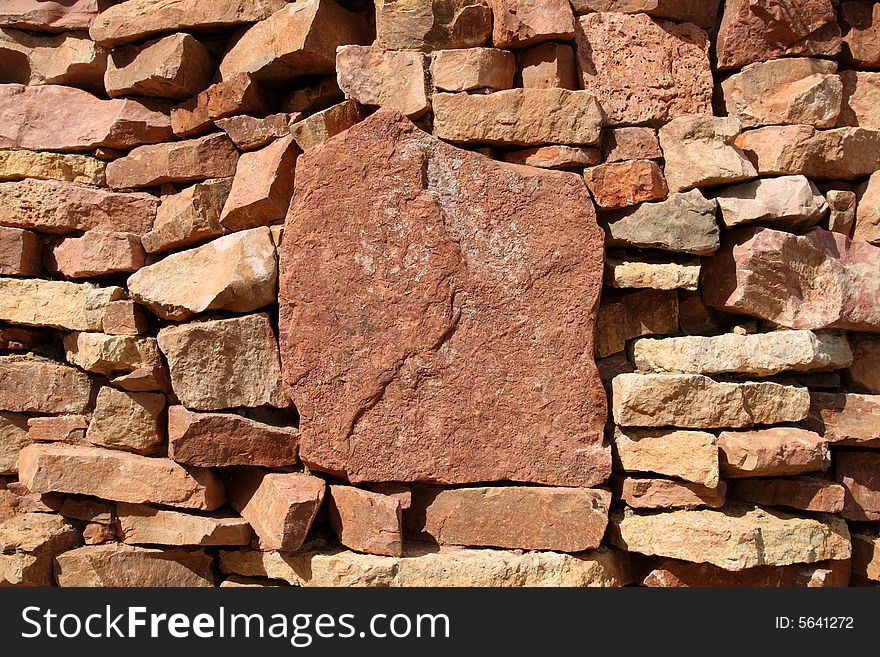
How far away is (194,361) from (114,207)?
91cm

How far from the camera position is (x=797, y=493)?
298 centimetres

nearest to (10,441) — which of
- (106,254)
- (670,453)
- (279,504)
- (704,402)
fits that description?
(106,254)

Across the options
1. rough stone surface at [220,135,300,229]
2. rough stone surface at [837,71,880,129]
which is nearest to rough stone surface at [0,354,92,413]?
rough stone surface at [220,135,300,229]

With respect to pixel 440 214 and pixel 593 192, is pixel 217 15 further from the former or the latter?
pixel 593 192

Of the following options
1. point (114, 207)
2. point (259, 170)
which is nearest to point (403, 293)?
point (259, 170)

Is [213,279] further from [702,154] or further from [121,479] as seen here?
[702,154]

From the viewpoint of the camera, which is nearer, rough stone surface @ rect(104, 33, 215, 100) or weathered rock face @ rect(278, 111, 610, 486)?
weathered rock face @ rect(278, 111, 610, 486)

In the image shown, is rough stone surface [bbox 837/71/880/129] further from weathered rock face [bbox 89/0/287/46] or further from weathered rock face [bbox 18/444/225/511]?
weathered rock face [bbox 18/444/225/511]

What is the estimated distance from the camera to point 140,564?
3.22 metres

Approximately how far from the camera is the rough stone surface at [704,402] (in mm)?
2926

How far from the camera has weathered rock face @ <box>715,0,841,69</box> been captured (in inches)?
127

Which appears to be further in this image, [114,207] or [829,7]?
[114,207]

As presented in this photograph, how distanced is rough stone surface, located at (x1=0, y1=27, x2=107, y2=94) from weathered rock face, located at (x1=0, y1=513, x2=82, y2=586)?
79.0 inches

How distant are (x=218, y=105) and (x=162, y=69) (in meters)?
0.29
